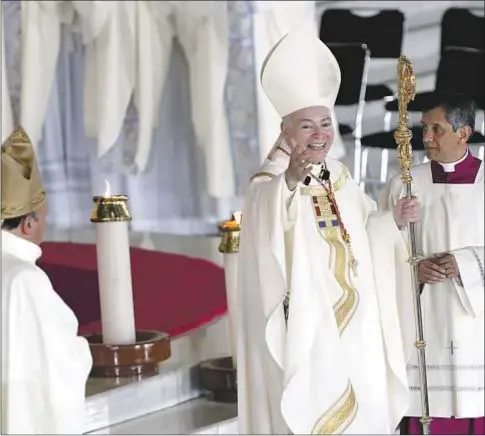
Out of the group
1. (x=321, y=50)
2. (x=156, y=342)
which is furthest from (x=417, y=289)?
(x=156, y=342)

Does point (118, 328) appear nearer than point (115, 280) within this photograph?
No

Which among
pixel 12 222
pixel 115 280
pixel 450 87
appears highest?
pixel 450 87

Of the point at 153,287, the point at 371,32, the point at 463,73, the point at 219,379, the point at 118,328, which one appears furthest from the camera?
the point at 371,32

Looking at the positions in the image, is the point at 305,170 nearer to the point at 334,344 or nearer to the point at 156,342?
the point at 334,344

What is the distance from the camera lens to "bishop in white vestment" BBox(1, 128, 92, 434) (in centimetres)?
178

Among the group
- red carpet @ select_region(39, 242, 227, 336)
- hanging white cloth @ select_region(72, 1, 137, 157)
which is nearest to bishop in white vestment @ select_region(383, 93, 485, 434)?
red carpet @ select_region(39, 242, 227, 336)

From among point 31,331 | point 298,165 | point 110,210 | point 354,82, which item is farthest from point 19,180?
point 354,82

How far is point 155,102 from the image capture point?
639 cm

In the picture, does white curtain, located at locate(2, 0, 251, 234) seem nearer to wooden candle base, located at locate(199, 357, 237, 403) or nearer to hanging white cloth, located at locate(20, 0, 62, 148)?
hanging white cloth, located at locate(20, 0, 62, 148)

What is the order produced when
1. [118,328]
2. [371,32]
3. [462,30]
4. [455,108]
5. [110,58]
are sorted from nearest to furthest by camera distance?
1. [455,108]
2. [118,328]
3. [462,30]
4. [371,32]
5. [110,58]

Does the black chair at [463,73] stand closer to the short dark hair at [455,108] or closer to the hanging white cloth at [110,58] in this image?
the short dark hair at [455,108]

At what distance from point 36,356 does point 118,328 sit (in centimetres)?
107

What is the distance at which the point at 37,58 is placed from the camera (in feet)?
20.7

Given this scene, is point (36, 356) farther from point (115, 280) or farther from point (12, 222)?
point (115, 280)
